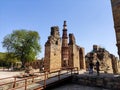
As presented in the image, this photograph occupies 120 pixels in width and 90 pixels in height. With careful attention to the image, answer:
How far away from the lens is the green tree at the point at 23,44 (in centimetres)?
Result: 2884

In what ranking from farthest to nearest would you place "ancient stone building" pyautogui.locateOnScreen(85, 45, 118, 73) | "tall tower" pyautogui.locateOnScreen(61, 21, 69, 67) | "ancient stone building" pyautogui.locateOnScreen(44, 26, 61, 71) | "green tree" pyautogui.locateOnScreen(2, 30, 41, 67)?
"green tree" pyautogui.locateOnScreen(2, 30, 41, 67) < "ancient stone building" pyautogui.locateOnScreen(85, 45, 118, 73) < "tall tower" pyautogui.locateOnScreen(61, 21, 69, 67) < "ancient stone building" pyautogui.locateOnScreen(44, 26, 61, 71)

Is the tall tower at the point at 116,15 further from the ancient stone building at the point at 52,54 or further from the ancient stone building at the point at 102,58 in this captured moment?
the ancient stone building at the point at 102,58

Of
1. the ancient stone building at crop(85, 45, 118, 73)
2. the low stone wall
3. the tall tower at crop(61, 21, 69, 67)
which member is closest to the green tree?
the tall tower at crop(61, 21, 69, 67)

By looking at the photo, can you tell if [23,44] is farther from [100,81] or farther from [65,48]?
[100,81]

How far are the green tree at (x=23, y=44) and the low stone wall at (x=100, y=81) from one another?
2124 centimetres

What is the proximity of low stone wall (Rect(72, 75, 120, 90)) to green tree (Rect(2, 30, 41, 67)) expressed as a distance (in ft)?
69.7

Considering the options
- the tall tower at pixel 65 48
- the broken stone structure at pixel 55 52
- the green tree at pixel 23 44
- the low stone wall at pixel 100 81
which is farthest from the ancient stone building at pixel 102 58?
the green tree at pixel 23 44

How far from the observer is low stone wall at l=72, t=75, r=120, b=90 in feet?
25.6

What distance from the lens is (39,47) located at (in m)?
31.2

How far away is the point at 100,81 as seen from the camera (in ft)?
27.5

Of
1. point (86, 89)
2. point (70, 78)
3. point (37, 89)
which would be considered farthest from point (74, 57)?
point (37, 89)

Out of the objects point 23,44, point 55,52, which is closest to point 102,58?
point 55,52

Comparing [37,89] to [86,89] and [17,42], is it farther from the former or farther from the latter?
[17,42]

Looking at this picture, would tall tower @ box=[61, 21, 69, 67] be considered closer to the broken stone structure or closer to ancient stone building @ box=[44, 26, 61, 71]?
the broken stone structure
